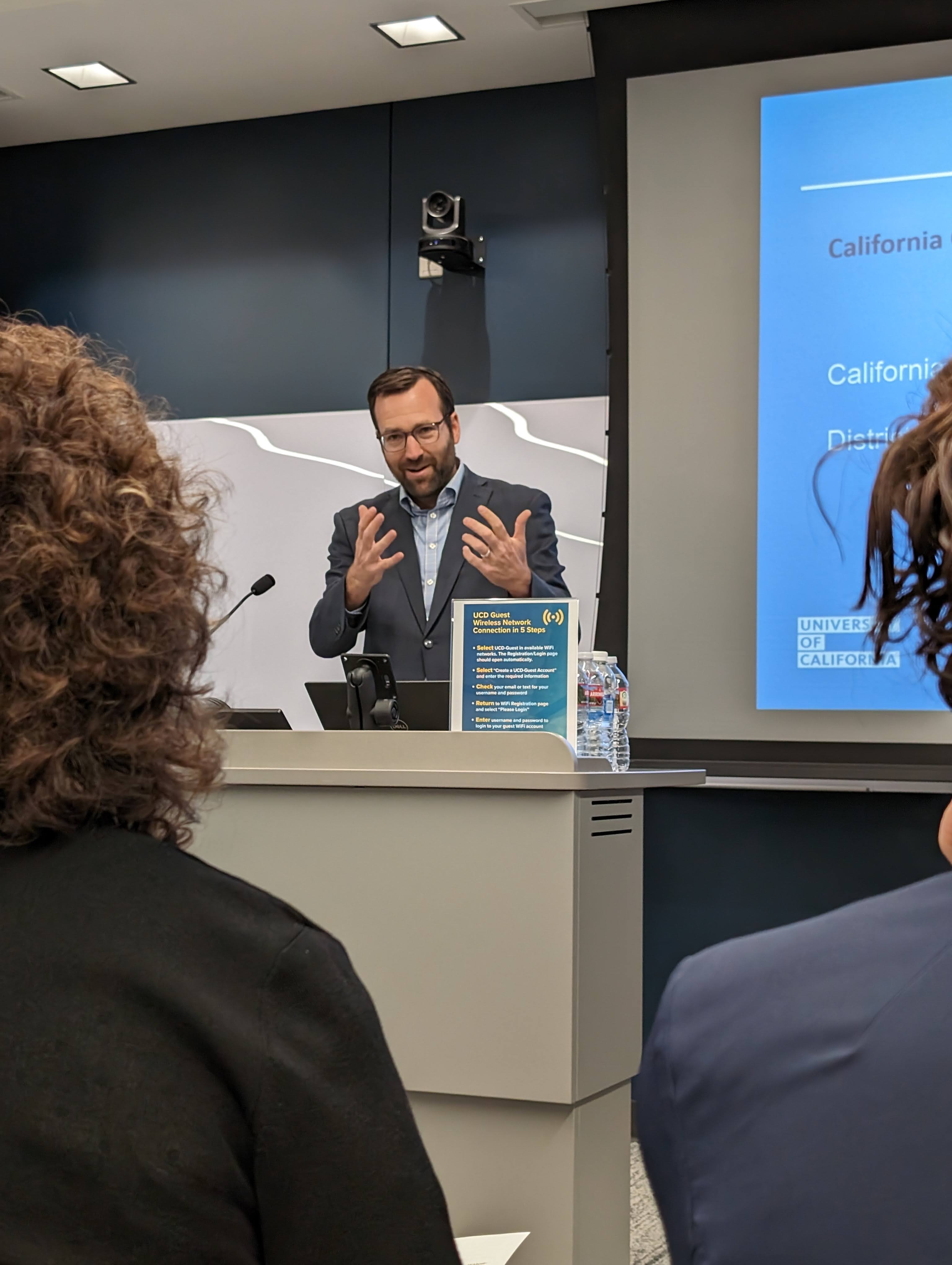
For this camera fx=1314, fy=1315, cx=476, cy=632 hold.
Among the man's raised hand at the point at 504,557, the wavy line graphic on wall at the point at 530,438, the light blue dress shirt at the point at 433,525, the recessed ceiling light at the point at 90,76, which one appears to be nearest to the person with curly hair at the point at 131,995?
the man's raised hand at the point at 504,557

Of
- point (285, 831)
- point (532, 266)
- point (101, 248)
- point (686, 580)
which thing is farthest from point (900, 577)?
point (101, 248)

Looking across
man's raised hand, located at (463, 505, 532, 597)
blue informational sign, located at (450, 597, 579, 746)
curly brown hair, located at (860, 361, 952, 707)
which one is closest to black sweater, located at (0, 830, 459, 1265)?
curly brown hair, located at (860, 361, 952, 707)

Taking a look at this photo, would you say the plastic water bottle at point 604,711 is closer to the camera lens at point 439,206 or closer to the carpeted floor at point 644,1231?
the carpeted floor at point 644,1231

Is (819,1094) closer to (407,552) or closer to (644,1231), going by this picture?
(644,1231)

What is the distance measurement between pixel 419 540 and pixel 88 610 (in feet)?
10.2

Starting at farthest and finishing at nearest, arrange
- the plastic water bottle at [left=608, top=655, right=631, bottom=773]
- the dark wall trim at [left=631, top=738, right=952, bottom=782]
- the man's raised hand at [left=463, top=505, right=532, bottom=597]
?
the dark wall trim at [left=631, top=738, right=952, bottom=782]
the man's raised hand at [left=463, top=505, right=532, bottom=597]
the plastic water bottle at [left=608, top=655, right=631, bottom=773]

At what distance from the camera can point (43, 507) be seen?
2.42 ft

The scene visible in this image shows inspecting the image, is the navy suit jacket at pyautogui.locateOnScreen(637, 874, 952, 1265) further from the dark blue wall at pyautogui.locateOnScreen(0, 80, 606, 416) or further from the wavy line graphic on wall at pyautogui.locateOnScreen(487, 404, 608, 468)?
the dark blue wall at pyautogui.locateOnScreen(0, 80, 606, 416)

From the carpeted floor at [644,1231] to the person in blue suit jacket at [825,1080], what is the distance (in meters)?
1.97

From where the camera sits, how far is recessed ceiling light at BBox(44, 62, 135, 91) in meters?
4.24

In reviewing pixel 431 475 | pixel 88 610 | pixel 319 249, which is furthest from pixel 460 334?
pixel 88 610

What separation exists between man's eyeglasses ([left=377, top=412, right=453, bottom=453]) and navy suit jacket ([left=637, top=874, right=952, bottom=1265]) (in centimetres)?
314

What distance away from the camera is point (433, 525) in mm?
3844

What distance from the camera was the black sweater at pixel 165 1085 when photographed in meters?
0.67
